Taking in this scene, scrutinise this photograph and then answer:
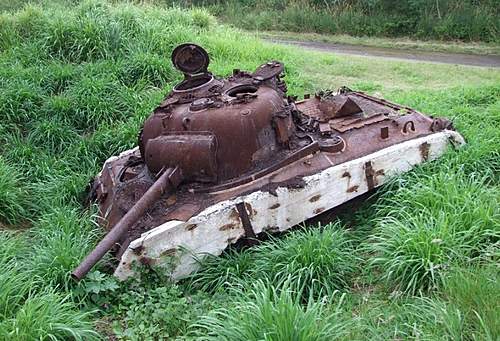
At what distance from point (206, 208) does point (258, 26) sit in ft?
47.8

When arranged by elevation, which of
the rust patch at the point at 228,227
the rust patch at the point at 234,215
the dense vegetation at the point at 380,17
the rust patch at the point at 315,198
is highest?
the rust patch at the point at 234,215

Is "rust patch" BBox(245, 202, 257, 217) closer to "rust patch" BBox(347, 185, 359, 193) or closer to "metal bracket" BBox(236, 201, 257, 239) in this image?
"metal bracket" BBox(236, 201, 257, 239)

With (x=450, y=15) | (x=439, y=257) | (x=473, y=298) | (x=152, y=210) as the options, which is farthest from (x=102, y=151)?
(x=450, y=15)

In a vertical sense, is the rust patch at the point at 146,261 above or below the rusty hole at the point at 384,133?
below

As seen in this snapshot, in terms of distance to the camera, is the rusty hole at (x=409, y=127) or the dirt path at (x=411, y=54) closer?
the rusty hole at (x=409, y=127)

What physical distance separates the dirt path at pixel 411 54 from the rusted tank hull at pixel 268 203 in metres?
7.58

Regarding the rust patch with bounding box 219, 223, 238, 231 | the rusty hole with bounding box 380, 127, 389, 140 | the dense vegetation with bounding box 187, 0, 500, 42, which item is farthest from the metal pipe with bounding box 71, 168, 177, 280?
the dense vegetation with bounding box 187, 0, 500, 42

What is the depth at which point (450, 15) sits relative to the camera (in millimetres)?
15242

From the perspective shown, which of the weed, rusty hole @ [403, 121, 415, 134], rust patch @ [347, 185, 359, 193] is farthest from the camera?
rusty hole @ [403, 121, 415, 134]

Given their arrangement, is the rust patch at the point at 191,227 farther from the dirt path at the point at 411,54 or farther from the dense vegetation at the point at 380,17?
the dense vegetation at the point at 380,17

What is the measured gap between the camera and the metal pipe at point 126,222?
12.8 feet

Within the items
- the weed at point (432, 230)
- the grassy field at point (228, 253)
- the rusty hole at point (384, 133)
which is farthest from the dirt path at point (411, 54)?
the weed at point (432, 230)

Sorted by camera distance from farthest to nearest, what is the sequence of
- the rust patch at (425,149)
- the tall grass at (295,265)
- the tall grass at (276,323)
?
the rust patch at (425,149), the tall grass at (295,265), the tall grass at (276,323)

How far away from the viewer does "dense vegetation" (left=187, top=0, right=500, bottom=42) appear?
14.8m
